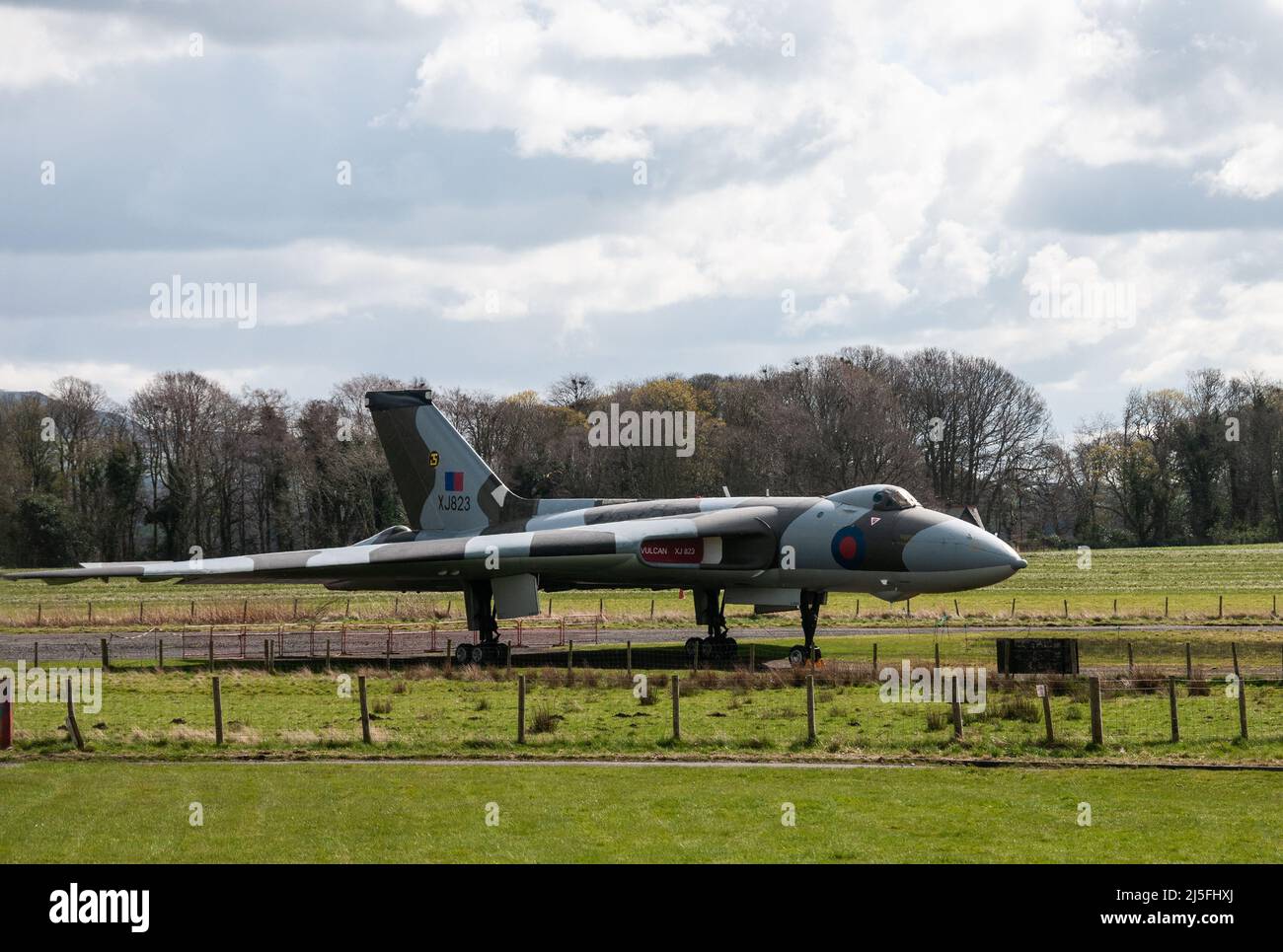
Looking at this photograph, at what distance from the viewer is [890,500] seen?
35.7 m

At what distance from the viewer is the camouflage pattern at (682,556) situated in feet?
113

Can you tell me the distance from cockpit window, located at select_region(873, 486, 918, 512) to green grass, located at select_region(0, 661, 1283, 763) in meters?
5.37

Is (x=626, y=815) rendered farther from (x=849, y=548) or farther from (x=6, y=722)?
(x=849, y=548)

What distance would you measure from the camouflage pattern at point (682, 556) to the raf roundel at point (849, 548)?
36 millimetres

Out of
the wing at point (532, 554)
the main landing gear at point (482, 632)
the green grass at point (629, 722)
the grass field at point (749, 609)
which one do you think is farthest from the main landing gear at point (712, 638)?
the grass field at point (749, 609)

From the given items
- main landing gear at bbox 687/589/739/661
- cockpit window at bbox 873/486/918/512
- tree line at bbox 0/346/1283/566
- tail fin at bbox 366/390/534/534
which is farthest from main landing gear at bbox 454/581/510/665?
tree line at bbox 0/346/1283/566

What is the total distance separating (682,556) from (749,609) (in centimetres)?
2510

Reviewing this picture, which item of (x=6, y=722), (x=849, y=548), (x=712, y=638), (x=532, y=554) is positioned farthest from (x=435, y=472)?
(x=6, y=722)

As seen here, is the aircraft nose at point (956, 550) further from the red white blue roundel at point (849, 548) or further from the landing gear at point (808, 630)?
the landing gear at point (808, 630)

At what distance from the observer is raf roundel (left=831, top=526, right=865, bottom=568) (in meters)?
35.3

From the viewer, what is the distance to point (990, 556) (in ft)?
111

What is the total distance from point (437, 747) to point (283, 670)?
15170 millimetres
